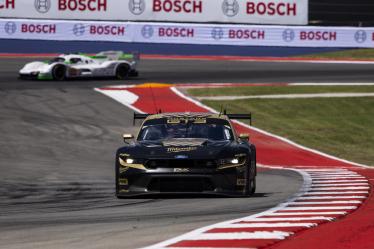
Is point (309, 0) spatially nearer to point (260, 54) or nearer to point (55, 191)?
point (260, 54)

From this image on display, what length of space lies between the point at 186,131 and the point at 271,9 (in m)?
35.0

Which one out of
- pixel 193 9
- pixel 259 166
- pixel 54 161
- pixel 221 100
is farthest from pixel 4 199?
pixel 193 9


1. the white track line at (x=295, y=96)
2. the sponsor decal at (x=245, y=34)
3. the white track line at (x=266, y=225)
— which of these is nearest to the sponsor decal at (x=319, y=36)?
the sponsor decal at (x=245, y=34)

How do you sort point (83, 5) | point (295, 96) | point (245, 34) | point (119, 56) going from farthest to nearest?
point (83, 5) < point (245, 34) < point (119, 56) < point (295, 96)

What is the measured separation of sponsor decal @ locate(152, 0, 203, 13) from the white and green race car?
8.86m

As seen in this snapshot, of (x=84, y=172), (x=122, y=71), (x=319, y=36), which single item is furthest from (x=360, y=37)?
(x=84, y=172)

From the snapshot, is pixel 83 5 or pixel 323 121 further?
pixel 83 5

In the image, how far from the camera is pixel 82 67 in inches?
1486

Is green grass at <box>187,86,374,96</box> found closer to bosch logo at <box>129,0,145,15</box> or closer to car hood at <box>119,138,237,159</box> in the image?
bosch logo at <box>129,0,145,15</box>

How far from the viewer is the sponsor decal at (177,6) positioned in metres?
47.5

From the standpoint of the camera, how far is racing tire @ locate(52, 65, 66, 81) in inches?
1455

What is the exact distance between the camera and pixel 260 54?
46875 millimetres

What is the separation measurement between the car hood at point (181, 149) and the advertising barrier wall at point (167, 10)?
3390cm

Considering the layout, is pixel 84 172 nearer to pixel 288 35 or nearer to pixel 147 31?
pixel 147 31
